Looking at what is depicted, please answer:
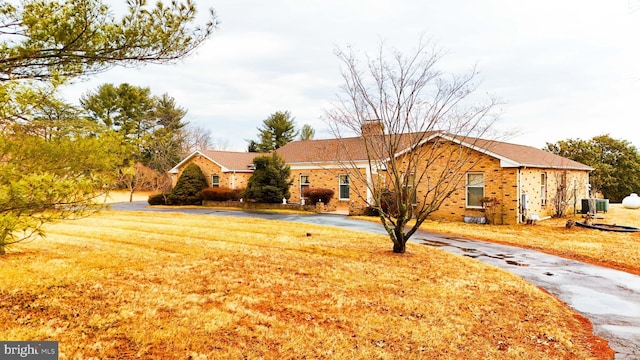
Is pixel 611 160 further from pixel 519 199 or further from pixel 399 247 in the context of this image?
pixel 399 247

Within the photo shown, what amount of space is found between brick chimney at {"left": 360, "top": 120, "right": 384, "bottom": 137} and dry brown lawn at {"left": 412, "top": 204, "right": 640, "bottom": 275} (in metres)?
6.37

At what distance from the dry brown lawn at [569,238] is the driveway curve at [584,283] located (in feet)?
2.52

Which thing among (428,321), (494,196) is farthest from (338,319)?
(494,196)

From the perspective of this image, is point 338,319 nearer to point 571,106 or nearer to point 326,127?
point 326,127

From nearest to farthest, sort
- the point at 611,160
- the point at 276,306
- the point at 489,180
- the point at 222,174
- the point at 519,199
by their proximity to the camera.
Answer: the point at 276,306 < the point at 519,199 < the point at 489,180 < the point at 222,174 < the point at 611,160

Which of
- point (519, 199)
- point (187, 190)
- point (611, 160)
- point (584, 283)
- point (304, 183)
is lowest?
point (584, 283)

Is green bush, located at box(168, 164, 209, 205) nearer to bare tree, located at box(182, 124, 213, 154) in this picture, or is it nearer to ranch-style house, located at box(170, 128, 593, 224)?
ranch-style house, located at box(170, 128, 593, 224)

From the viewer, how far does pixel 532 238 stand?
13680 millimetres

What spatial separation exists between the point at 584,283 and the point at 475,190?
10.8 m

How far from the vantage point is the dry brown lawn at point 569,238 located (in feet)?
34.0

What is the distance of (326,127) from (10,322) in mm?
8604

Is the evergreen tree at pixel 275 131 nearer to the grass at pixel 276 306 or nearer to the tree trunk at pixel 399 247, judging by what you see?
the grass at pixel 276 306

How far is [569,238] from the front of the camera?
13.5 metres

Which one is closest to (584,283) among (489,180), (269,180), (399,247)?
(399,247)
